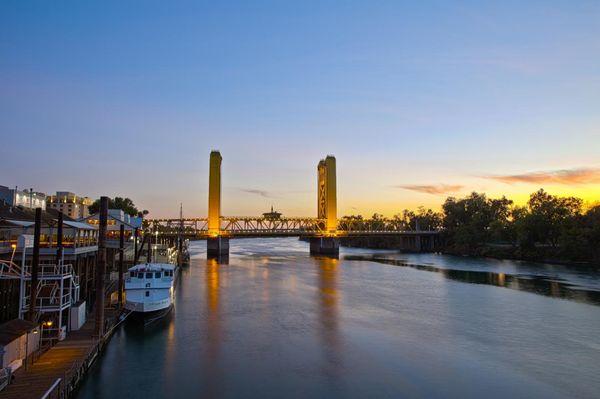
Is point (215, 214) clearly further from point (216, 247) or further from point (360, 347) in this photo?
point (360, 347)

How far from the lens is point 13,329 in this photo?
19562 millimetres

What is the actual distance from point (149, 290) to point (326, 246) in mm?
111509

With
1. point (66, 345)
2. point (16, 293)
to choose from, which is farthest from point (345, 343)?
point (16, 293)

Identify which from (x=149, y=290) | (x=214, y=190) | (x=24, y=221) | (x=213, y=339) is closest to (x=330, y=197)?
(x=214, y=190)

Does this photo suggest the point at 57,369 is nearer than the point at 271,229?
Yes

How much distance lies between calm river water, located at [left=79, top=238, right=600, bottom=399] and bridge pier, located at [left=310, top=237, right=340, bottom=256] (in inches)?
3447

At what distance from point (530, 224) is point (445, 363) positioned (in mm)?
92333

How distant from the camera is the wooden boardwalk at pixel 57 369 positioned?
1691 cm

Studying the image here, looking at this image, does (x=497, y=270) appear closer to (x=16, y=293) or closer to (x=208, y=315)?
(x=208, y=315)

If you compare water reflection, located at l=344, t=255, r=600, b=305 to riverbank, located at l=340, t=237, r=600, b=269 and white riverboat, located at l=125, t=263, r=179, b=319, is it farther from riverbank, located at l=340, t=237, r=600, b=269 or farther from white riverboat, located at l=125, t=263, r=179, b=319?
white riverboat, located at l=125, t=263, r=179, b=319

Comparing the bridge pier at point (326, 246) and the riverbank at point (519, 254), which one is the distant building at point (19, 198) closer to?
the bridge pier at point (326, 246)

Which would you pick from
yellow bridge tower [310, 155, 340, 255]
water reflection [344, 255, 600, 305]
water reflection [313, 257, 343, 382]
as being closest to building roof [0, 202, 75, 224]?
water reflection [313, 257, 343, 382]

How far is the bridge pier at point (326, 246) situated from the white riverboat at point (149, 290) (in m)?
103

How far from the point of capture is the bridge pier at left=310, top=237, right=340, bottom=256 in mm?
140750
